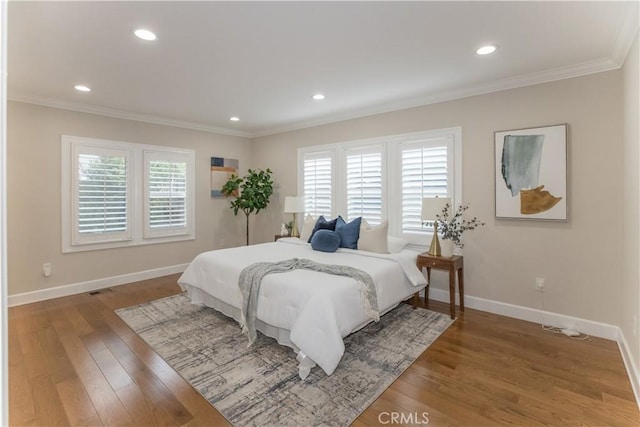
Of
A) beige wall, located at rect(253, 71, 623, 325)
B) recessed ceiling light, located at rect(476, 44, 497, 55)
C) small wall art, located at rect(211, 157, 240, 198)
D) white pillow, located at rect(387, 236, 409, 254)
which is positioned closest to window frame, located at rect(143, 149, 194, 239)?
small wall art, located at rect(211, 157, 240, 198)

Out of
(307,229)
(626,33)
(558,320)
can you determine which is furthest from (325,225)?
(626,33)

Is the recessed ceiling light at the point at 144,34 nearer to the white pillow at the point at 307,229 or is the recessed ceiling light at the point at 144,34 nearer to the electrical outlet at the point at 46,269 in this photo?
the white pillow at the point at 307,229

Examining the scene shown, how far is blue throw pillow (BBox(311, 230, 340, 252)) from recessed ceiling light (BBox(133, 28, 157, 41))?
103 inches

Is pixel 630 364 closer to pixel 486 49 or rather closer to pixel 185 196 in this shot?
pixel 486 49

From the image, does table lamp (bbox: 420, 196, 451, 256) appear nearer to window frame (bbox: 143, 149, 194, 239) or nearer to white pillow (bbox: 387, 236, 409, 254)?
white pillow (bbox: 387, 236, 409, 254)

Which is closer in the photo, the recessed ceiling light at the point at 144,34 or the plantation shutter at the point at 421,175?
the recessed ceiling light at the point at 144,34

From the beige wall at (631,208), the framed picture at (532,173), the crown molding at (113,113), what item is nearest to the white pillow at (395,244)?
the framed picture at (532,173)

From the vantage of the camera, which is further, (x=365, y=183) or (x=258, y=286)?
(x=365, y=183)

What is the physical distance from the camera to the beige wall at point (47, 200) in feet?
13.0

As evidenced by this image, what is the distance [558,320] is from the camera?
3275 mm

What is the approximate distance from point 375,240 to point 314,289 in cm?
151

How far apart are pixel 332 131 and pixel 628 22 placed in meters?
3.50

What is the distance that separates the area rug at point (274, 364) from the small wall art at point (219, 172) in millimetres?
2765

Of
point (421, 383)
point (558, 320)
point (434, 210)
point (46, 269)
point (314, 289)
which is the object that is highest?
point (434, 210)
